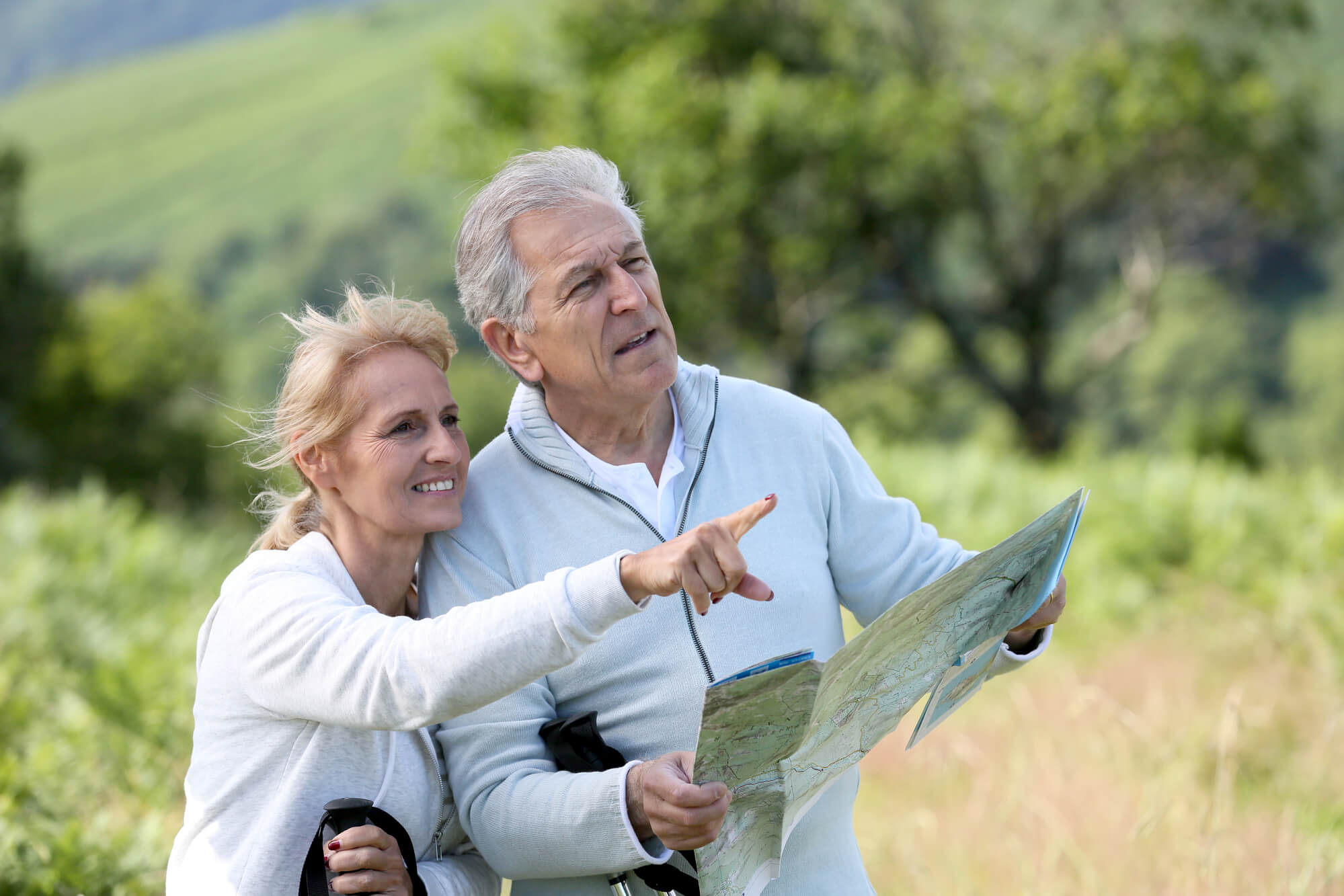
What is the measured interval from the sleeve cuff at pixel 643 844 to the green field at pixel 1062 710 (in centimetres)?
139

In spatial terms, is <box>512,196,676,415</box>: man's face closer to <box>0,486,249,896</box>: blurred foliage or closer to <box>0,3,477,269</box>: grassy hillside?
<box>0,486,249,896</box>: blurred foliage

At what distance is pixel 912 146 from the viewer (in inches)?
845

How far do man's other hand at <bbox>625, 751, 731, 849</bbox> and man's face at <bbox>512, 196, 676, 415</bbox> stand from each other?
0.67 meters

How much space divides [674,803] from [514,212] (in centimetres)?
106

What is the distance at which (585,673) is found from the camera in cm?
211

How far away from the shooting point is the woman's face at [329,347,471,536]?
6.48 ft

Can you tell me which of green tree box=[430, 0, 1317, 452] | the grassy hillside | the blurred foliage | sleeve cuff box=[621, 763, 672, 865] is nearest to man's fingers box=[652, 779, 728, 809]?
sleeve cuff box=[621, 763, 672, 865]

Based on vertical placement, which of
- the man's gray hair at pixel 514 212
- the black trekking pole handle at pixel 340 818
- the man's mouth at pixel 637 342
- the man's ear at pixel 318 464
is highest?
the man's gray hair at pixel 514 212

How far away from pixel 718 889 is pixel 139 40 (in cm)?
11477

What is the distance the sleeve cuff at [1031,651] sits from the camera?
7.12 feet

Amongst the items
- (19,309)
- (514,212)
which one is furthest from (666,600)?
(19,309)

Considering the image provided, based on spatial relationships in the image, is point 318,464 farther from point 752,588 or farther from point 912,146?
point 912,146

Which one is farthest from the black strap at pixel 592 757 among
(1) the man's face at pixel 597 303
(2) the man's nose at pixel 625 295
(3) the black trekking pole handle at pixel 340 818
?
(2) the man's nose at pixel 625 295

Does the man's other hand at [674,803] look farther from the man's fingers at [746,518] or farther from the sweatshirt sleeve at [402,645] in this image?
the man's fingers at [746,518]
